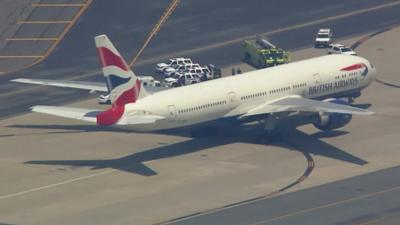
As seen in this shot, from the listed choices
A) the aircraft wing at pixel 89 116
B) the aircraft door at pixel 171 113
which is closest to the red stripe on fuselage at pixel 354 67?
the aircraft door at pixel 171 113

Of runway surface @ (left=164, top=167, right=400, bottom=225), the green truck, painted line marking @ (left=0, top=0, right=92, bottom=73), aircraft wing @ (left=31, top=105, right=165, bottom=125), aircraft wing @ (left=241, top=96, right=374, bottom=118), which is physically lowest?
runway surface @ (left=164, top=167, right=400, bottom=225)

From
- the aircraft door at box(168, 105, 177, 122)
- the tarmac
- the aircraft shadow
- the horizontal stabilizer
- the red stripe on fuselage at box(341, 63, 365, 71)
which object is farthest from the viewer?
the red stripe on fuselage at box(341, 63, 365, 71)

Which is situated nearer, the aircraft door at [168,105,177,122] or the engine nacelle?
the aircraft door at [168,105,177,122]

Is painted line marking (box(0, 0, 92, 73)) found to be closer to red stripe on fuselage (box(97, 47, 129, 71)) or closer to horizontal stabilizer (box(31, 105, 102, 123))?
horizontal stabilizer (box(31, 105, 102, 123))

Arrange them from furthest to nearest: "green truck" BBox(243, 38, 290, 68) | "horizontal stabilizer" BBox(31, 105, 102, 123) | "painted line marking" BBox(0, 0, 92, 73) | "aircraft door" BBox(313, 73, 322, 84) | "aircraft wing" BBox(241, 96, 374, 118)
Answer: "painted line marking" BBox(0, 0, 92, 73)
"green truck" BBox(243, 38, 290, 68)
"aircraft door" BBox(313, 73, 322, 84)
"aircraft wing" BBox(241, 96, 374, 118)
"horizontal stabilizer" BBox(31, 105, 102, 123)

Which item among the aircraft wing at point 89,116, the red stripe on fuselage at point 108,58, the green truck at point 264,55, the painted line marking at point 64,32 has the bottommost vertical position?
the green truck at point 264,55

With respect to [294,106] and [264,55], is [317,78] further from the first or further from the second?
[264,55]

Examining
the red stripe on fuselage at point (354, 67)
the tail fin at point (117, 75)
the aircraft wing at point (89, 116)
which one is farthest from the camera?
the red stripe on fuselage at point (354, 67)

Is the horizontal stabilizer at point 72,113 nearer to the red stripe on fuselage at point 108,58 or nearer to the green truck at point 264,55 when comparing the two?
the red stripe on fuselage at point 108,58

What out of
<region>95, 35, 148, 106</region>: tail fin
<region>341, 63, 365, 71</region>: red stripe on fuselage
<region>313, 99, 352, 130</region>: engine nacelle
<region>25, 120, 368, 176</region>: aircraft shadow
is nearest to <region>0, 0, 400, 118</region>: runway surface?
<region>25, 120, 368, 176</region>: aircraft shadow
